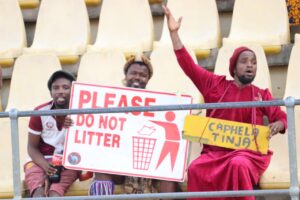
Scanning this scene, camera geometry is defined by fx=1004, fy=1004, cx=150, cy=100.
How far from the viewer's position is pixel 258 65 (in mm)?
6145

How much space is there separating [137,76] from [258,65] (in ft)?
3.00

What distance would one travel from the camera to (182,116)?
534 centimetres

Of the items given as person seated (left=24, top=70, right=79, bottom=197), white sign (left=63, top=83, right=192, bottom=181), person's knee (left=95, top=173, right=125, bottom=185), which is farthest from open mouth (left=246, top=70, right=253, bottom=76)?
person seated (left=24, top=70, right=79, bottom=197)

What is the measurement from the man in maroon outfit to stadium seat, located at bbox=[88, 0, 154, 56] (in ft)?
4.24

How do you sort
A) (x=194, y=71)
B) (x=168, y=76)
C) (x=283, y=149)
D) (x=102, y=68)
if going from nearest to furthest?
(x=194, y=71) → (x=283, y=149) → (x=168, y=76) → (x=102, y=68)

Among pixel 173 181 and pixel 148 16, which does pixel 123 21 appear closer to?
pixel 148 16

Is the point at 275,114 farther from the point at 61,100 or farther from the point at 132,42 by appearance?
the point at 132,42

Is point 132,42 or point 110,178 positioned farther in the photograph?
point 132,42

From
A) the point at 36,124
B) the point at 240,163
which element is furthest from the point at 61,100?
the point at 240,163

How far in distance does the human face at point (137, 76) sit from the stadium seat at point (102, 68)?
2.37 feet

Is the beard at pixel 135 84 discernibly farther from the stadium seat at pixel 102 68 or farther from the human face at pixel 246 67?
the stadium seat at pixel 102 68

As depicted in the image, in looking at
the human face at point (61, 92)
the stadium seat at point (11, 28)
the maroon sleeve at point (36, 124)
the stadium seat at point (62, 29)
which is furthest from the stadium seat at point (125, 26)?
the maroon sleeve at point (36, 124)

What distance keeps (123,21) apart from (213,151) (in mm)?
1987

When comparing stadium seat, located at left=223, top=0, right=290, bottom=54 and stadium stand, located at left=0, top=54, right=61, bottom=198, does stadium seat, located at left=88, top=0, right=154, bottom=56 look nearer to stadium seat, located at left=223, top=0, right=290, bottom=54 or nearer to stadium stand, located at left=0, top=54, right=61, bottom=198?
stadium stand, located at left=0, top=54, right=61, bottom=198
